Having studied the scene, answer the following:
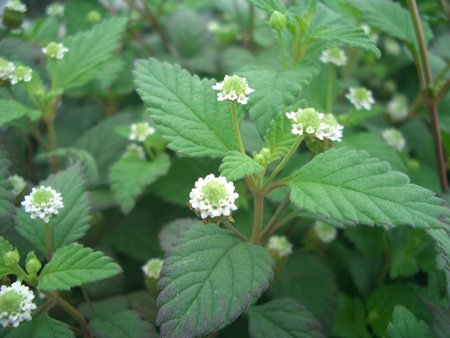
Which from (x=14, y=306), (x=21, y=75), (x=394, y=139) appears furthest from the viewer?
(x=394, y=139)

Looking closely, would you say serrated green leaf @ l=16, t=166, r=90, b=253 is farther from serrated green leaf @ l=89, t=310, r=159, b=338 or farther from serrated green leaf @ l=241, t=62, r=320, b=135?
serrated green leaf @ l=241, t=62, r=320, b=135

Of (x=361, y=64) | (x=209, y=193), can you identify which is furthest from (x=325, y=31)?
(x=361, y=64)

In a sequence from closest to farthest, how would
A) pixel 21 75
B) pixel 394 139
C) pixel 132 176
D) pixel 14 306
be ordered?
pixel 14 306, pixel 21 75, pixel 132 176, pixel 394 139

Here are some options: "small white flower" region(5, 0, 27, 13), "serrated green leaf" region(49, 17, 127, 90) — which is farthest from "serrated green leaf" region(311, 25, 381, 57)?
"small white flower" region(5, 0, 27, 13)

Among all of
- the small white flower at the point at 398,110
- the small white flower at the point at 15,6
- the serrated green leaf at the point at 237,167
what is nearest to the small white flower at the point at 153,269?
the serrated green leaf at the point at 237,167

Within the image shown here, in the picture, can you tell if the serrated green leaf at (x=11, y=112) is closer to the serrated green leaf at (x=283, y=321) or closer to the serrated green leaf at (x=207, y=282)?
the serrated green leaf at (x=207, y=282)

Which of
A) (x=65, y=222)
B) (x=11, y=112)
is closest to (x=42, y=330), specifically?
(x=65, y=222)

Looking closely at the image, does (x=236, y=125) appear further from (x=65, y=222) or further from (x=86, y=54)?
(x=86, y=54)
